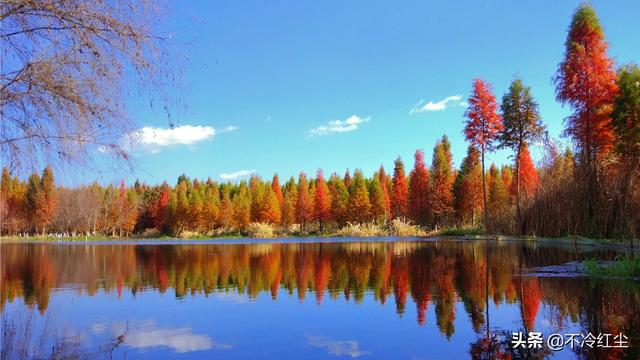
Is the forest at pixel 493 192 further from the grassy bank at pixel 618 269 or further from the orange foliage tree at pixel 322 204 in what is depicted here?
the grassy bank at pixel 618 269

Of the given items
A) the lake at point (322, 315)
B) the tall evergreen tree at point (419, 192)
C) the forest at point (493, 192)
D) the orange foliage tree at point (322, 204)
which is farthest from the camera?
the orange foliage tree at point (322, 204)

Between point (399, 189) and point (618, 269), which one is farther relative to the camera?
point (399, 189)

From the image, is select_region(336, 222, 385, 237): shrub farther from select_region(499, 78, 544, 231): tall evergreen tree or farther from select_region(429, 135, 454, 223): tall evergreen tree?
select_region(499, 78, 544, 231): tall evergreen tree

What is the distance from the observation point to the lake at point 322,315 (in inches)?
243

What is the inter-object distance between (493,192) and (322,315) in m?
47.3

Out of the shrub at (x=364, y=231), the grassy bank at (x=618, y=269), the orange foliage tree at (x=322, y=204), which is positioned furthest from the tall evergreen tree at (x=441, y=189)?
the grassy bank at (x=618, y=269)

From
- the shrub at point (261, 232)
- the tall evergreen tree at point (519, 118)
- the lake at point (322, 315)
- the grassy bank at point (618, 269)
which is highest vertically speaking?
the tall evergreen tree at point (519, 118)

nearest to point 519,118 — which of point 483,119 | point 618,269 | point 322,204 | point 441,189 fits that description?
point 483,119

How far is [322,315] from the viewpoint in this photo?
8.47 meters

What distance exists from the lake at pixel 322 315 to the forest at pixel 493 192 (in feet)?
7.51

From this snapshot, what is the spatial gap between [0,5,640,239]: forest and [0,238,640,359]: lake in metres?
2.29

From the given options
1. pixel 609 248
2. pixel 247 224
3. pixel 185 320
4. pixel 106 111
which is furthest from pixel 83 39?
pixel 247 224

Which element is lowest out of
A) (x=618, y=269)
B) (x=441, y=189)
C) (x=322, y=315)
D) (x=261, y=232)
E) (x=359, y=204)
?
(x=261, y=232)

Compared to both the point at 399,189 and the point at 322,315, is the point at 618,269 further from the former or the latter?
the point at 399,189
